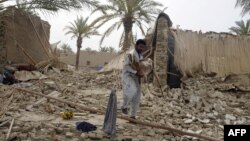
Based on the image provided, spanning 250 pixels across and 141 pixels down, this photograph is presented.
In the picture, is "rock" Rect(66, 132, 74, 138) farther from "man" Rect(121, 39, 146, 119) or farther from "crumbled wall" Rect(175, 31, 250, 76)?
"crumbled wall" Rect(175, 31, 250, 76)

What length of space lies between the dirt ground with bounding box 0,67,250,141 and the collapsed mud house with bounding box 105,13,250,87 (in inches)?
14.1

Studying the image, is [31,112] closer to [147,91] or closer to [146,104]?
[146,104]

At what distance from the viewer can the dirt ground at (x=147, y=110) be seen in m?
5.14

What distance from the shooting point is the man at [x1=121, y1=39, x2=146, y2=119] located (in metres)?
5.49

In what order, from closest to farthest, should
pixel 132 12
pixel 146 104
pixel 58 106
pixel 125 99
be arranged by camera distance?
pixel 125 99 < pixel 58 106 < pixel 146 104 < pixel 132 12

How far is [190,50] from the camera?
375 inches

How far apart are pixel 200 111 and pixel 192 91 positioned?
1.61 meters

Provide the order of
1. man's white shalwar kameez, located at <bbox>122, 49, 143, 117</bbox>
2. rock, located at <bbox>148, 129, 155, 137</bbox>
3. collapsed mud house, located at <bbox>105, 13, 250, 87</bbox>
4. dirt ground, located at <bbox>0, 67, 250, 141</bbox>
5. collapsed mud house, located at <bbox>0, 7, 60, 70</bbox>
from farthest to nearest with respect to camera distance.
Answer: collapsed mud house, located at <bbox>0, 7, 60, 70</bbox> < collapsed mud house, located at <bbox>105, 13, 250, 87</bbox> < man's white shalwar kameez, located at <bbox>122, 49, 143, 117</bbox> < rock, located at <bbox>148, 129, 155, 137</bbox> < dirt ground, located at <bbox>0, 67, 250, 141</bbox>

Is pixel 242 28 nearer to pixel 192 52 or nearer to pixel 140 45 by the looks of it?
pixel 192 52

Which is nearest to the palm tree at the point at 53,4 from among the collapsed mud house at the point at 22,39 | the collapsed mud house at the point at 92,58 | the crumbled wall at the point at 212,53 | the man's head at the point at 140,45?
the collapsed mud house at the point at 22,39

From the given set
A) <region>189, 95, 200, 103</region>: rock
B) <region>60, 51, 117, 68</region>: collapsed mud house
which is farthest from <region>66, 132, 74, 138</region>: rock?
<region>60, 51, 117, 68</region>: collapsed mud house

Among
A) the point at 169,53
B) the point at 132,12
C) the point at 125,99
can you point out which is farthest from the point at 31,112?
the point at 132,12

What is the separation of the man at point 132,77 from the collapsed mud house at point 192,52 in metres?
3.73

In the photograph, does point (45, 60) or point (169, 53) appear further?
point (45, 60)
